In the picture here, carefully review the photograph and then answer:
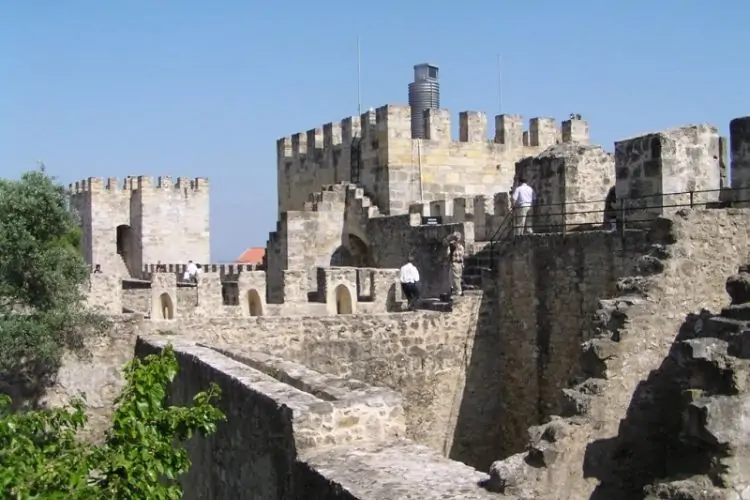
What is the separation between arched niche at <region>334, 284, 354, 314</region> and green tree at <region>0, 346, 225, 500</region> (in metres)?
11.0

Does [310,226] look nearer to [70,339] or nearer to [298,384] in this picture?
[70,339]

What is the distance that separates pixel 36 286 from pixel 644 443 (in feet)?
27.9

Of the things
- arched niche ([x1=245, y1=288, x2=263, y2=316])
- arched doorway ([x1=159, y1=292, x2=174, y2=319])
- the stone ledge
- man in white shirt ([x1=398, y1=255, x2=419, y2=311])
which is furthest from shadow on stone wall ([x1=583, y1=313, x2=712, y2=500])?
arched doorway ([x1=159, y1=292, x2=174, y2=319])

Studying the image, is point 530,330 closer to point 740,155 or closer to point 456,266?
point 456,266

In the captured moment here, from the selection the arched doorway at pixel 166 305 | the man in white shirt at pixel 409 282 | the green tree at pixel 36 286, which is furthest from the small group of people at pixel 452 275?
the green tree at pixel 36 286

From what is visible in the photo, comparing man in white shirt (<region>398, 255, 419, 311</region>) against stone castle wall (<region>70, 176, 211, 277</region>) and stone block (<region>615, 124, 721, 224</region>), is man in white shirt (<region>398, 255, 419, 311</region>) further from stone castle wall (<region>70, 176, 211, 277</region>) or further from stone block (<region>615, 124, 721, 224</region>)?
stone castle wall (<region>70, 176, 211, 277</region>)

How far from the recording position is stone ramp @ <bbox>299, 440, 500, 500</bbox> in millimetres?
5853

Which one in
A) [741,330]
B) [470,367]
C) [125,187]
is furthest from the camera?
[125,187]

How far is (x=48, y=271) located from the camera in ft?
42.5

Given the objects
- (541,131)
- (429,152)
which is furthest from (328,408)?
(541,131)

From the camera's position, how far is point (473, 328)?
14547mm

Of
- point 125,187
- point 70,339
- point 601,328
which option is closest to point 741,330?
point 601,328

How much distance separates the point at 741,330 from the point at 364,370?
739 centimetres

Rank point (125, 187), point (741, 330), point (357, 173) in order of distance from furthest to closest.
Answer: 1. point (125, 187)
2. point (357, 173)
3. point (741, 330)
